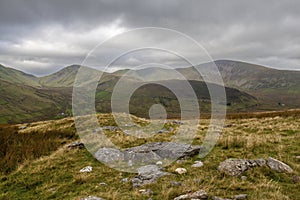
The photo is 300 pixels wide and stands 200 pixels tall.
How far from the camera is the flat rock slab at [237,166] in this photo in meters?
8.10

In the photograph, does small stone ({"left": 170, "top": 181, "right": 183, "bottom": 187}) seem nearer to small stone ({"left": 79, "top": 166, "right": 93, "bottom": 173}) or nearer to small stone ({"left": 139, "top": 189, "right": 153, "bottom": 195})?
small stone ({"left": 139, "top": 189, "right": 153, "bottom": 195})

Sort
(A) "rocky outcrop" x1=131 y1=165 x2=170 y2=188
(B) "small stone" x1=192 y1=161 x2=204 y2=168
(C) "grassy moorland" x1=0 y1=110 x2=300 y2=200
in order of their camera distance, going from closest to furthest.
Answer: (C) "grassy moorland" x1=0 y1=110 x2=300 y2=200, (A) "rocky outcrop" x1=131 y1=165 x2=170 y2=188, (B) "small stone" x1=192 y1=161 x2=204 y2=168

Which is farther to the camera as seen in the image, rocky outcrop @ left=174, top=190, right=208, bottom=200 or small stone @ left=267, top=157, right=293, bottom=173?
small stone @ left=267, top=157, right=293, bottom=173

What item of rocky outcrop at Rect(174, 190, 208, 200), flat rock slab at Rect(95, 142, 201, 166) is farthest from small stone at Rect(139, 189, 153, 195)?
flat rock slab at Rect(95, 142, 201, 166)

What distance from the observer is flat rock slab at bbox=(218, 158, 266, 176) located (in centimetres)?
810

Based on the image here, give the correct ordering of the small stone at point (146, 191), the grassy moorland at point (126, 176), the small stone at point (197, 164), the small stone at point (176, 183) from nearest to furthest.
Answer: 1. the grassy moorland at point (126, 176)
2. the small stone at point (146, 191)
3. the small stone at point (176, 183)
4. the small stone at point (197, 164)

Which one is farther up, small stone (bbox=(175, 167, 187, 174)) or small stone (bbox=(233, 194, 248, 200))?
small stone (bbox=(233, 194, 248, 200))

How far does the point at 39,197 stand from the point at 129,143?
288 inches

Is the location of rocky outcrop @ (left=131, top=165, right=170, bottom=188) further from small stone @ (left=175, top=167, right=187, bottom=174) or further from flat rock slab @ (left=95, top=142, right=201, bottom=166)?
flat rock slab @ (left=95, top=142, right=201, bottom=166)

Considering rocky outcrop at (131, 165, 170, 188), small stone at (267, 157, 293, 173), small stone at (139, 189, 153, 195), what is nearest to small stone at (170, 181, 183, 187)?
rocky outcrop at (131, 165, 170, 188)

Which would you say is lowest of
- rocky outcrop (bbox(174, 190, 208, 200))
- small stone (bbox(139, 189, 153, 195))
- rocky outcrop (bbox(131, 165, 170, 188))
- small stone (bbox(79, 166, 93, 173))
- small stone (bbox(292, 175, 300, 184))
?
small stone (bbox(79, 166, 93, 173))

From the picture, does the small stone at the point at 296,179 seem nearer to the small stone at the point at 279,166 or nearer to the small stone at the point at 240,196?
the small stone at the point at 279,166

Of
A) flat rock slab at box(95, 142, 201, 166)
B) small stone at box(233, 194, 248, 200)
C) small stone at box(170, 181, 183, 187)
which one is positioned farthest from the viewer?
flat rock slab at box(95, 142, 201, 166)

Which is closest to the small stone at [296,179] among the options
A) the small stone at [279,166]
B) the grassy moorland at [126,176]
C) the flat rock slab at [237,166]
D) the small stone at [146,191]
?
the grassy moorland at [126,176]
